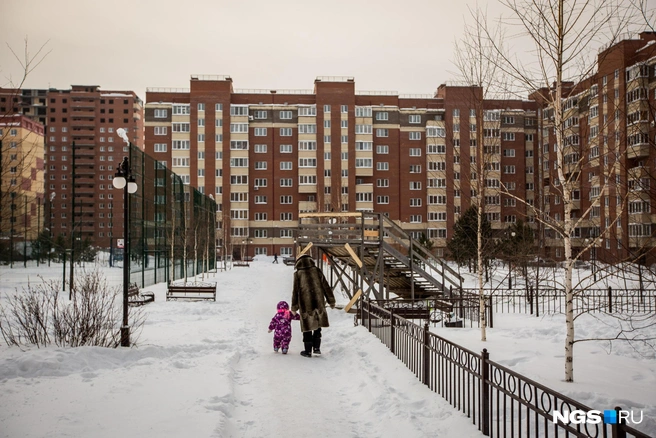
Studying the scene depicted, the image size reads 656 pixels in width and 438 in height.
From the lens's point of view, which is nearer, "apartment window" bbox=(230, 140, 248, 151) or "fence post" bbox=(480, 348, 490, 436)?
"fence post" bbox=(480, 348, 490, 436)

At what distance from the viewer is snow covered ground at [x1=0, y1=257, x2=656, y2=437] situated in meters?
5.88

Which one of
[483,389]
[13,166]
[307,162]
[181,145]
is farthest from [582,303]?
[181,145]

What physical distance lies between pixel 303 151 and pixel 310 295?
67671 millimetres

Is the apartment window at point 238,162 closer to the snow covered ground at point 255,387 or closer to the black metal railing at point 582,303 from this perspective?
the black metal railing at point 582,303

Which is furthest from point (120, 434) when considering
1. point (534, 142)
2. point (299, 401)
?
point (534, 142)

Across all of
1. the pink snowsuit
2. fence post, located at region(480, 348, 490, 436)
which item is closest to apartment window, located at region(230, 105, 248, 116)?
the pink snowsuit

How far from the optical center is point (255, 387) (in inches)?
307

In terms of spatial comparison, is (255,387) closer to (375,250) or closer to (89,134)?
(375,250)

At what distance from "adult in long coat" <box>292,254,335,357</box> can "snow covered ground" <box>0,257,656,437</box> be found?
1.37 feet

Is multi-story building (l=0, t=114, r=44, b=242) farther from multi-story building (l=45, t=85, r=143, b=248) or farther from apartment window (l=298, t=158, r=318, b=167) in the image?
multi-story building (l=45, t=85, r=143, b=248)

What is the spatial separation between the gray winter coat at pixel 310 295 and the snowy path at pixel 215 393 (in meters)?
0.73

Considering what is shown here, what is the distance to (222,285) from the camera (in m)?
28.5

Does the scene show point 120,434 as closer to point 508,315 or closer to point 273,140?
point 508,315

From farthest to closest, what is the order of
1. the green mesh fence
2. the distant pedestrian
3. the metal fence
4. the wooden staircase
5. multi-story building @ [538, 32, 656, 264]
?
the green mesh fence → the wooden staircase → the distant pedestrian → multi-story building @ [538, 32, 656, 264] → the metal fence
